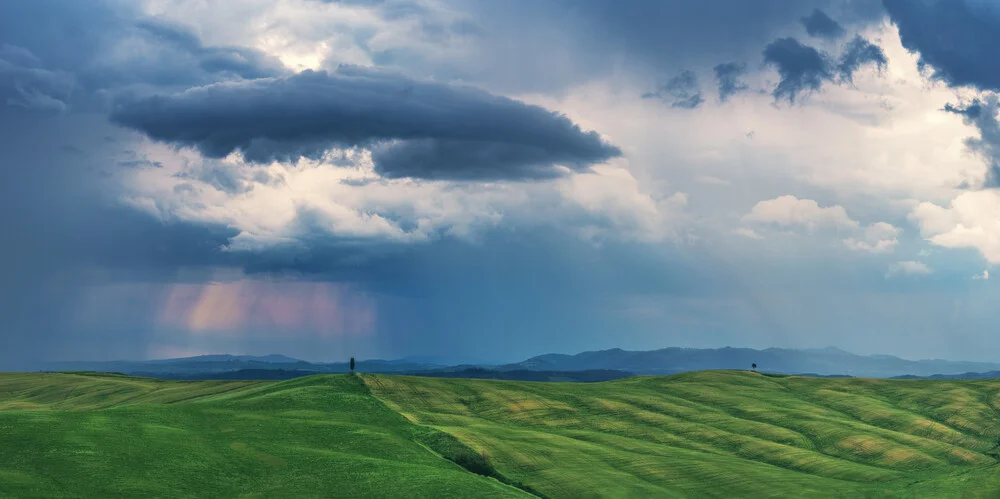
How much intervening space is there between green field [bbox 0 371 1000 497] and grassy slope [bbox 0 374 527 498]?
0.83 ft

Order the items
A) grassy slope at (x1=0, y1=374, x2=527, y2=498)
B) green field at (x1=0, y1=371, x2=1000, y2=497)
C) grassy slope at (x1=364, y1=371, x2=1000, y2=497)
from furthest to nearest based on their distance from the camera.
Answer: grassy slope at (x1=364, y1=371, x2=1000, y2=497) < green field at (x1=0, y1=371, x2=1000, y2=497) < grassy slope at (x1=0, y1=374, x2=527, y2=498)

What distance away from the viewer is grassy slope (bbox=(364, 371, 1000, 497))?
296 feet

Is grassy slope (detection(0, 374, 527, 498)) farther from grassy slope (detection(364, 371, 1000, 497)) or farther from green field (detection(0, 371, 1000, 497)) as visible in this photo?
grassy slope (detection(364, 371, 1000, 497))

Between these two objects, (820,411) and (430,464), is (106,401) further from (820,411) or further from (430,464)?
(820,411)

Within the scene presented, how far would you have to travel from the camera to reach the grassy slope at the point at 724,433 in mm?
90312

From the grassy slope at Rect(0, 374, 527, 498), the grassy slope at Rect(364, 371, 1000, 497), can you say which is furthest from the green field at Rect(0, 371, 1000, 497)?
the grassy slope at Rect(364, 371, 1000, 497)

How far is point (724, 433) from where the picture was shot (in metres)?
119

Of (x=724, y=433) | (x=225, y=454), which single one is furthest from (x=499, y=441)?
(x=724, y=433)

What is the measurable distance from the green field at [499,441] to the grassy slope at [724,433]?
1.29ft

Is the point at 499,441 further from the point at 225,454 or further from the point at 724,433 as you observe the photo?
the point at 724,433

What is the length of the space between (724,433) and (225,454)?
74037 mm

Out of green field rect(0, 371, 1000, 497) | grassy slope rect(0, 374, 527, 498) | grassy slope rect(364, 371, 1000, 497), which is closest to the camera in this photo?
grassy slope rect(0, 374, 527, 498)

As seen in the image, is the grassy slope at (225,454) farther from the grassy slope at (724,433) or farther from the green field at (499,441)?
the grassy slope at (724,433)

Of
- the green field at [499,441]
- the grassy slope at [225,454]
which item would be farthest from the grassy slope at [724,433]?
the grassy slope at [225,454]
